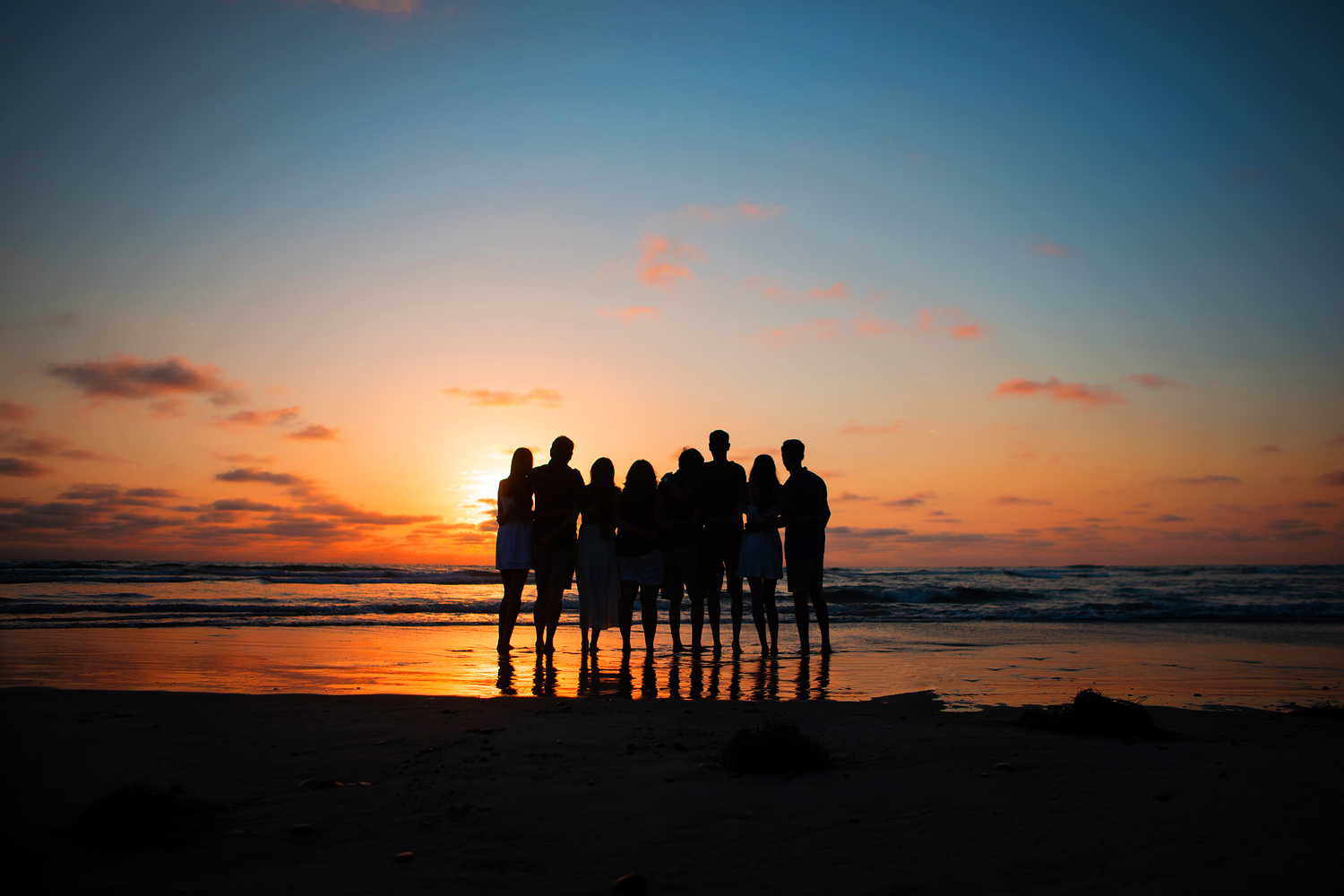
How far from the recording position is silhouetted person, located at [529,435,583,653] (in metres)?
8.18

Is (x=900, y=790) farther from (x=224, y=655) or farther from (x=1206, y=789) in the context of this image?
(x=224, y=655)

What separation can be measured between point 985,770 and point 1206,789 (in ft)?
2.72

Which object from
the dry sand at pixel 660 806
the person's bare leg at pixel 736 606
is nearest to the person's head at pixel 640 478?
the person's bare leg at pixel 736 606

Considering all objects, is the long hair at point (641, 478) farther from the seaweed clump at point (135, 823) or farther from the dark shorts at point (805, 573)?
the seaweed clump at point (135, 823)

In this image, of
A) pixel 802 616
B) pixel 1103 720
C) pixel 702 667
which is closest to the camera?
pixel 1103 720

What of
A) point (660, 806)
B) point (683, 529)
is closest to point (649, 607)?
point (683, 529)

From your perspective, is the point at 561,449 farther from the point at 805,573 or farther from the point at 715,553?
the point at 805,573

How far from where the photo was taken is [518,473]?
825cm

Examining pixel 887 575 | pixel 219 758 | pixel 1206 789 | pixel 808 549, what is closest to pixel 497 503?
pixel 808 549

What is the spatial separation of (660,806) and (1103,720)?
9.40 ft

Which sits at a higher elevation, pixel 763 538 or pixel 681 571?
pixel 763 538

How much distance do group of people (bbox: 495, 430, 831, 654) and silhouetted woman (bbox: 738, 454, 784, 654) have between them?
1cm

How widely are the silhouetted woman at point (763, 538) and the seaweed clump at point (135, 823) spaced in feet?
21.0

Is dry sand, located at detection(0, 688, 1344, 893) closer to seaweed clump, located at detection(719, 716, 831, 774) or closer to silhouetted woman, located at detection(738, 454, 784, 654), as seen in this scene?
seaweed clump, located at detection(719, 716, 831, 774)
